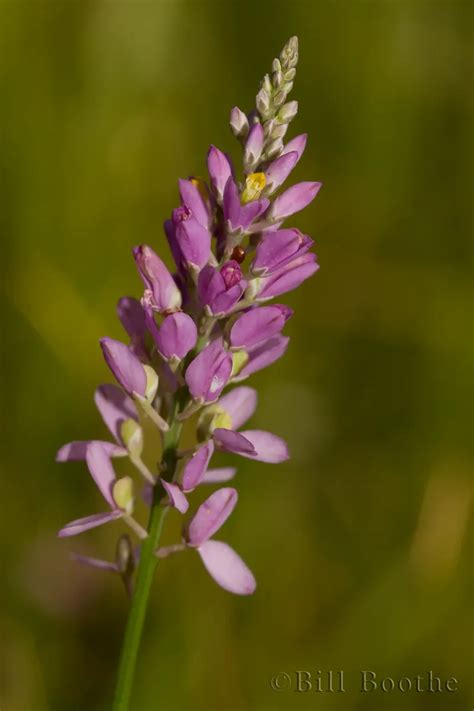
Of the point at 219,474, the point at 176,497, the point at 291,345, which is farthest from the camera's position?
the point at 291,345

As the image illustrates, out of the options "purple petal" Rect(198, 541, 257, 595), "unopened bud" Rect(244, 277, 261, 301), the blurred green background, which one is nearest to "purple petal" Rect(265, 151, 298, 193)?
"unopened bud" Rect(244, 277, 261, 301)

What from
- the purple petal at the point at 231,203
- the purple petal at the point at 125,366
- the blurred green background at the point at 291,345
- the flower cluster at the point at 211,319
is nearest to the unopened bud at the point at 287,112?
the flower cluster at the point at 211,319

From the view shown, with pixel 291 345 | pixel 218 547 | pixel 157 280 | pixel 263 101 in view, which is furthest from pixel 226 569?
pixel 291 345

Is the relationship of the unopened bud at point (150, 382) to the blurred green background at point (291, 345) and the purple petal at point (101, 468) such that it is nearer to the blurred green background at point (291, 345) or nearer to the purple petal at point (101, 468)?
the purple petal at point (101, 468)

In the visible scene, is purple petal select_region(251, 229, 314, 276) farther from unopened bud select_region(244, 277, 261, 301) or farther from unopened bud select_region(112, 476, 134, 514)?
unopened bud select_region(112, 476, 134, 514)

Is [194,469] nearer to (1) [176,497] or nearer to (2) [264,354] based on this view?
(1) [176,497]

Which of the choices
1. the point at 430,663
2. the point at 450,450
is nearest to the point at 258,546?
the point at 430,663
